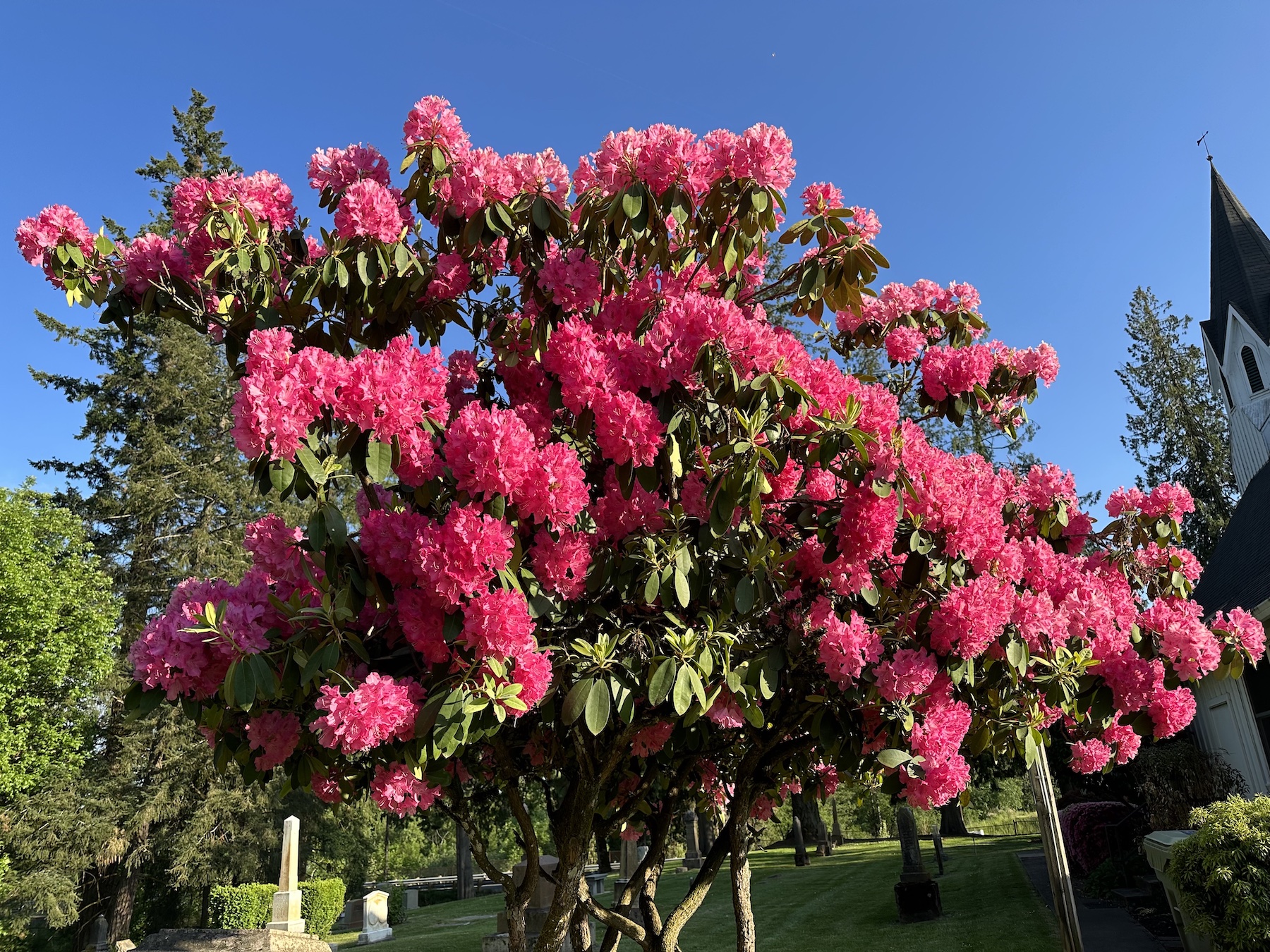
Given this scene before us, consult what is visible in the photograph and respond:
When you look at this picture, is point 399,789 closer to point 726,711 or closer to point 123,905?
point 726,711

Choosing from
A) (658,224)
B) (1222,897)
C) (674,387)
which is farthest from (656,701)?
(1222,897)

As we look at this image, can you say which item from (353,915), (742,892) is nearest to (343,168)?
(742,892)

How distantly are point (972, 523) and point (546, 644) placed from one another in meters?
1.61

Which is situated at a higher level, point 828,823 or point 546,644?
point 546,644

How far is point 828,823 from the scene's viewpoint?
39906 mm

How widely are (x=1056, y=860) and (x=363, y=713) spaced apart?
7.73 meters

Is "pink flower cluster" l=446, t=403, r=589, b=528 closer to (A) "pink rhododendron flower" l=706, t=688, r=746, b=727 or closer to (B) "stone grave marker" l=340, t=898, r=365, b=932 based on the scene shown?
(A) "pink rhododendron flower" l=706, t=688, r=746, b=727

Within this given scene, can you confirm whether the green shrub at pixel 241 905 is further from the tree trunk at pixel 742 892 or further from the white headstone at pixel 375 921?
the tree trunk at pixel 742 892

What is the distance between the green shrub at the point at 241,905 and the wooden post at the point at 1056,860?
18.9 meters

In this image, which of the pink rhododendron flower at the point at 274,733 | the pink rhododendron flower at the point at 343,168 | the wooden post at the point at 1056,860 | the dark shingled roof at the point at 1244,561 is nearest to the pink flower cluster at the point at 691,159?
the pink rhododendron flower at the point at 343,168

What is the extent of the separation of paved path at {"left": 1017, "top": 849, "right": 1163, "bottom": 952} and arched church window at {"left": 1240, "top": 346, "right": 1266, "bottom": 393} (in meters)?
17.2

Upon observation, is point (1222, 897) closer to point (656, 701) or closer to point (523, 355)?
point (656, 701)

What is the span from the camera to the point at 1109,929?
999cm

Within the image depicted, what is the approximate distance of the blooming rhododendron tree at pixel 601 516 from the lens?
8.31 feet
